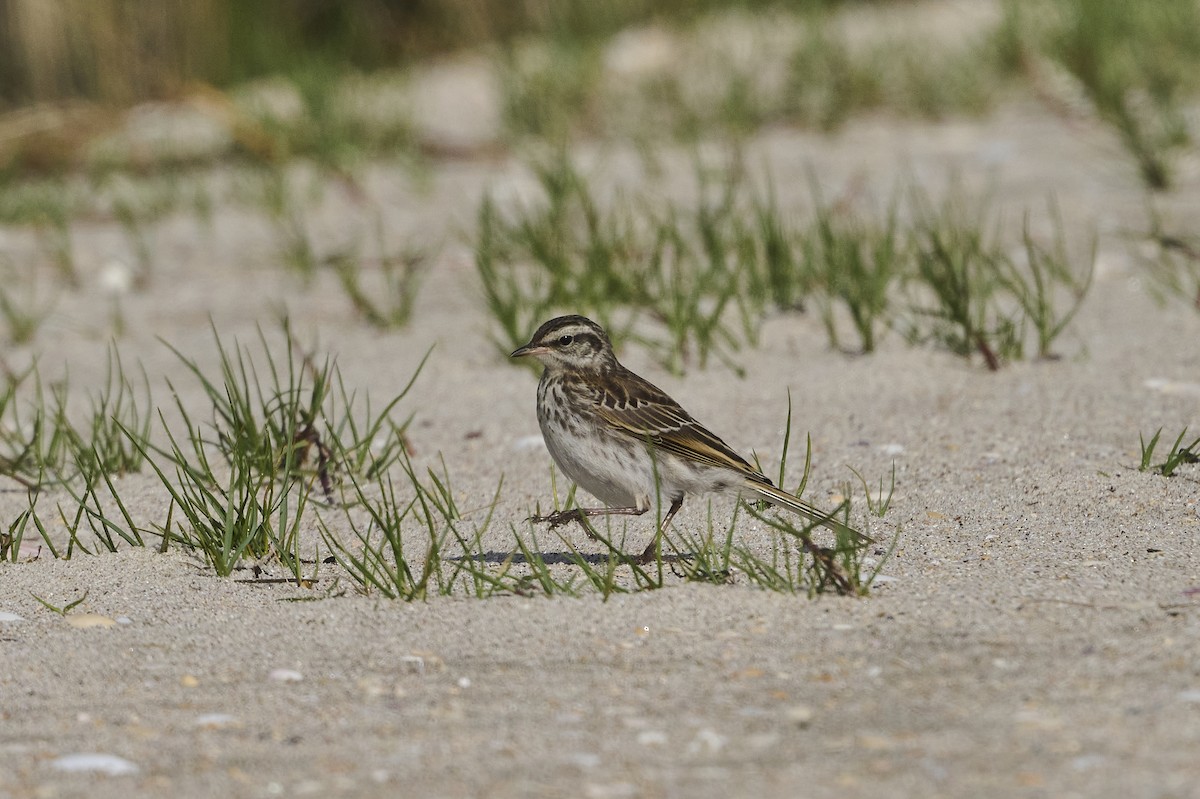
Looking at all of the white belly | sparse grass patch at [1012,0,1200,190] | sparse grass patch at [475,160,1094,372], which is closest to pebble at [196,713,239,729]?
the white belly

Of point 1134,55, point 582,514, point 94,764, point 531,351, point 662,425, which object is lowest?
point 94,764

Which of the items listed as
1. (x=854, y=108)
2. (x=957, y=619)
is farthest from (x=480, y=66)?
(x=957, y=619)

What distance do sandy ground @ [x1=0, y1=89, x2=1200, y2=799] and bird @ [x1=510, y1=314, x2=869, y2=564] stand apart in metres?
0.16

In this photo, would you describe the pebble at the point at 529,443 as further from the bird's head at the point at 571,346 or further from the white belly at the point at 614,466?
the white belly at the point at 614,466

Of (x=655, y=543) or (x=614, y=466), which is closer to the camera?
(x=655, y=543)

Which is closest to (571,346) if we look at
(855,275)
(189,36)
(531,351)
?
(531,351)

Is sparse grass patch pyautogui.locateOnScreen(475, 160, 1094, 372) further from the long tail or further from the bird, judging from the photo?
the long tail

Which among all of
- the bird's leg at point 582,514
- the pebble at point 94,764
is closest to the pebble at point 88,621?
the pebble at point 94,764

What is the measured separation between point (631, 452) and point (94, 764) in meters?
2.03

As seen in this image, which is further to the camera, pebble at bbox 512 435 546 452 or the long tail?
pebble at bbox 512 435 546 452

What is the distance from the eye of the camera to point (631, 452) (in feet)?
15.7

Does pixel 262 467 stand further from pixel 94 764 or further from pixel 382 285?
pixel 382 285

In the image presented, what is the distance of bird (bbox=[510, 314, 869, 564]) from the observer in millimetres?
4668

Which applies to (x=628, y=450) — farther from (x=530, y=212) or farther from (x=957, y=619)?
(x=530, y=212)
